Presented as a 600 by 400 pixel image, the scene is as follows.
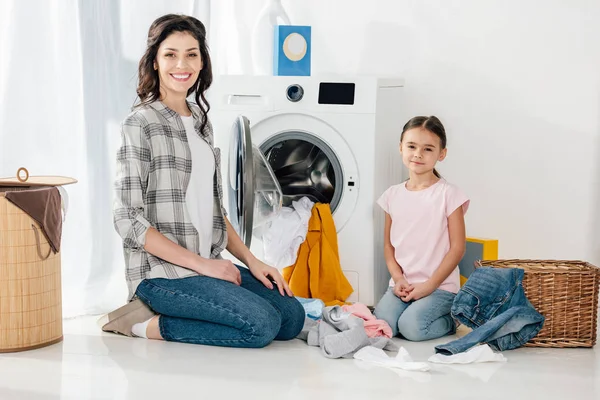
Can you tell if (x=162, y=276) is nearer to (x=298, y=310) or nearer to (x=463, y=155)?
(x=298, y=310)

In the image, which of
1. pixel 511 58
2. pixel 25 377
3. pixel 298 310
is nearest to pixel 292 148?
pixel 298 310

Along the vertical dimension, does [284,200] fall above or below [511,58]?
below

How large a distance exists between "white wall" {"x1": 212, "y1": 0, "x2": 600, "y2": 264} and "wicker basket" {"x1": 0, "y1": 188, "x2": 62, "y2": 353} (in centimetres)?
151

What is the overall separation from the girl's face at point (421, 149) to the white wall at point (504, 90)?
17.5 inches

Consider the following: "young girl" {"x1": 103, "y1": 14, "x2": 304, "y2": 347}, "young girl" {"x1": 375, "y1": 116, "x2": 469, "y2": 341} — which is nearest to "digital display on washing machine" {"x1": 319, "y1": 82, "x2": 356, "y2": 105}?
"young girl" {"x1": 375, "y1": 116, "x2": 469, "y2": 341}

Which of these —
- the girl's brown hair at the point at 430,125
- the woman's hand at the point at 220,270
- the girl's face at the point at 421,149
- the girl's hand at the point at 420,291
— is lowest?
the girl's hand at the point at 420,291

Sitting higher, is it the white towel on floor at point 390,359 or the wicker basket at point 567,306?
the wicker basket at point 567,306

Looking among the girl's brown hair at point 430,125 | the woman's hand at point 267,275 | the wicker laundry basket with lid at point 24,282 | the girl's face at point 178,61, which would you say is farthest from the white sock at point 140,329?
the girl's brown hair at point 430,125

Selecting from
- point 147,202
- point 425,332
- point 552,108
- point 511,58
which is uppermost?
point 511,58

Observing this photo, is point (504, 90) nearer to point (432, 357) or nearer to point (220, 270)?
point (432, 357)

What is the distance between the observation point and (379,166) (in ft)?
9.36

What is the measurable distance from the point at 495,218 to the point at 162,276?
1605 millimetres

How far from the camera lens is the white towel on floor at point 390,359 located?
203cm

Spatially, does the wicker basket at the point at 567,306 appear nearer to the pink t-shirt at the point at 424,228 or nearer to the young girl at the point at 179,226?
the pink t-shirt at the point at 424,228
